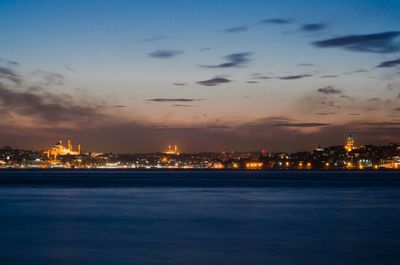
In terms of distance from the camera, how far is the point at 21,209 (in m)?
41.0

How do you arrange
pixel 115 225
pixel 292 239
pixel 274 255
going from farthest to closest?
pixel 115 225
pixel 292 239
pixel 274 255

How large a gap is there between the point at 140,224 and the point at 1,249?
998 cm

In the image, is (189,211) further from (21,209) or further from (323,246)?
(323,246)

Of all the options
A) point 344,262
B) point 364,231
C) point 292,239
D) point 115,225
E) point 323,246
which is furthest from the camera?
point 115,225

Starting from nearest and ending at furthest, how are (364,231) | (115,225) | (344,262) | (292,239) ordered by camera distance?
(344,262) < (292,239) < (364,231) < (115,225)

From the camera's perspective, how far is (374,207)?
140 ft

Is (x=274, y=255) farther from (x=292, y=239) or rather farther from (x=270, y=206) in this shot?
(x=270, y=206)

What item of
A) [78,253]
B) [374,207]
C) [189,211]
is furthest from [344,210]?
[78,253]

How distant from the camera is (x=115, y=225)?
1232 inches

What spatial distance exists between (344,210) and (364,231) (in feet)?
39.6

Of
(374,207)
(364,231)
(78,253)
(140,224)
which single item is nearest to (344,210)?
(374,207)

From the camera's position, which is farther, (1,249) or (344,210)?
(344,210)

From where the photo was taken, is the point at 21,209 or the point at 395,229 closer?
the point at 395,229

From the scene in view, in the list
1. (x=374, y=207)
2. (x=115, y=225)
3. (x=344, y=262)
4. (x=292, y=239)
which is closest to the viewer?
(x=344, y=262)
